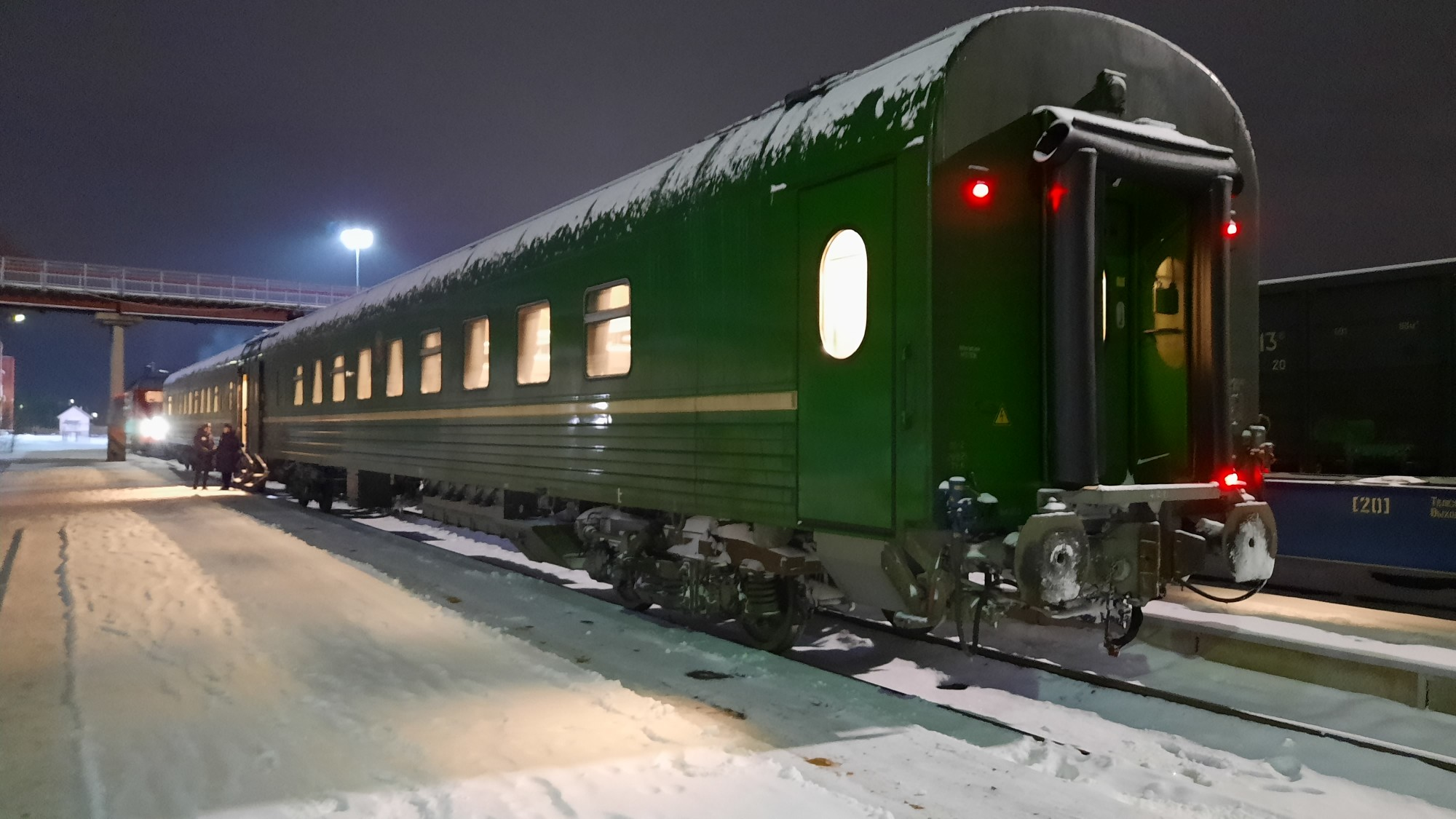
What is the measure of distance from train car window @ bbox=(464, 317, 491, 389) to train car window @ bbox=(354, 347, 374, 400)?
150 inches

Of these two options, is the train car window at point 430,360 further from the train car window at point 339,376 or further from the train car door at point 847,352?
the train car door at point 847,352

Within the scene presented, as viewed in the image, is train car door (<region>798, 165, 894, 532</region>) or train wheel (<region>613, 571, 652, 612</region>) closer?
train car door (<region>798, 165, 894, 532</region>)

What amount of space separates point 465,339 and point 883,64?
6294mm

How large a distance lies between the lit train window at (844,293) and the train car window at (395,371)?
27.2ft

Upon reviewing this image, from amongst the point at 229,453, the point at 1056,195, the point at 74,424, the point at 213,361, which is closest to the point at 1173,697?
the point at 1056,195

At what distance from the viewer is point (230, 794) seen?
4.22m

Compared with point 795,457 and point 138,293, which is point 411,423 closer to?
point 795,457

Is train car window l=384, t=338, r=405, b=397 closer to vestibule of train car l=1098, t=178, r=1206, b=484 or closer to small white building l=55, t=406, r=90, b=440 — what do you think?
vestibule of train car l=1098, t=178, r=1206, b=484

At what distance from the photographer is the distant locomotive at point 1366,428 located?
303 inches

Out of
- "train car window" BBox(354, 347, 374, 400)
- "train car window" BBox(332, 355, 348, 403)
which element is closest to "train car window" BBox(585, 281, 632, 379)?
"train car window" BBox(354, 347, 374, 400)

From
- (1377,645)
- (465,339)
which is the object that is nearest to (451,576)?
(465,339)

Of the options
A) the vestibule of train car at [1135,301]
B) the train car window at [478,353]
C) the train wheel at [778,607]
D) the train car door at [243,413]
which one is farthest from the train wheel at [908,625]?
the train car door at [243,413]

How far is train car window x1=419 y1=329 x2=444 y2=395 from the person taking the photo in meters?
11.4

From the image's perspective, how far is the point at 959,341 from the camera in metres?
4.95
